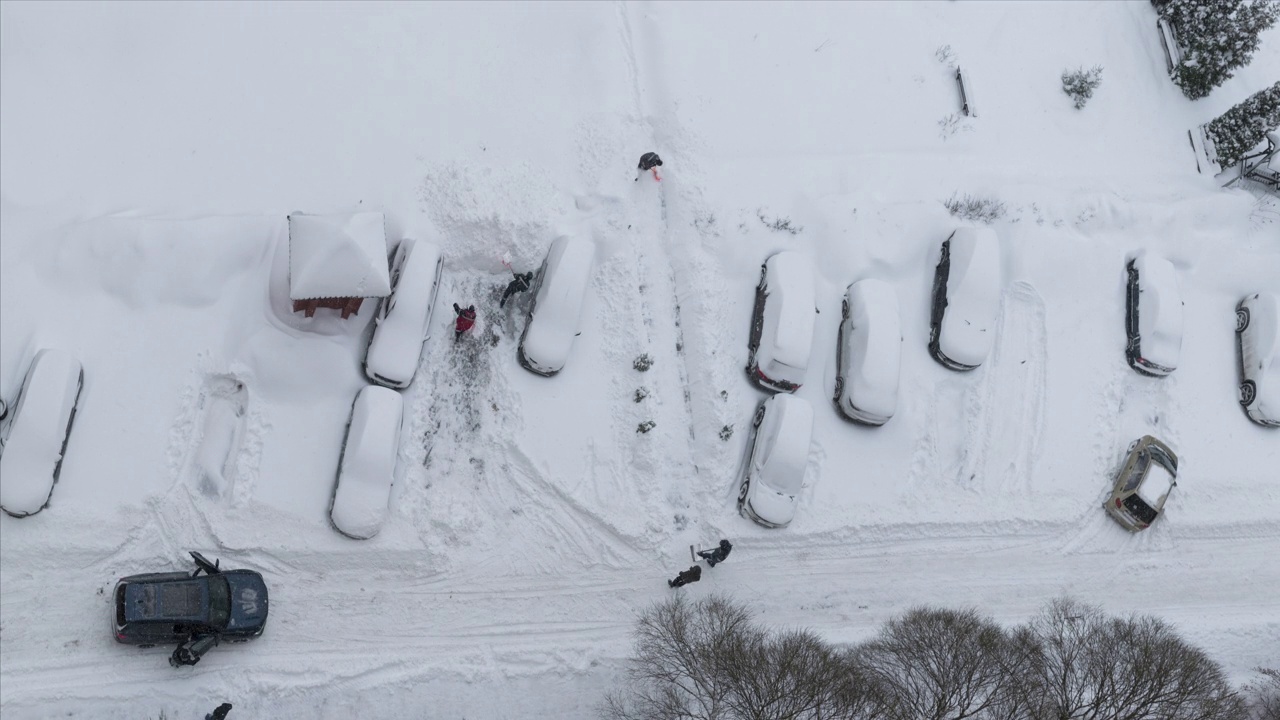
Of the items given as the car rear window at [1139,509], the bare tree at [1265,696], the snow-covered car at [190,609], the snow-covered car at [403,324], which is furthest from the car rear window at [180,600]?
the bare tree at [1265,696]

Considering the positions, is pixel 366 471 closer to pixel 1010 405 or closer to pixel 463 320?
pixel 463 320

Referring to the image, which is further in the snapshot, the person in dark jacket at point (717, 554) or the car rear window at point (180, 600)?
the person in dark jacket at point (717, 554)

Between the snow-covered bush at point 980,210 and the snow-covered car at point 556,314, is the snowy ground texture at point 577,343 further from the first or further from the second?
the snow-covered car at point 556,314

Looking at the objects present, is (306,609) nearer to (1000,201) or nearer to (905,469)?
(905,469)

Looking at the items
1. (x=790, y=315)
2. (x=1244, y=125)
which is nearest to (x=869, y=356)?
(x=790, y=315)

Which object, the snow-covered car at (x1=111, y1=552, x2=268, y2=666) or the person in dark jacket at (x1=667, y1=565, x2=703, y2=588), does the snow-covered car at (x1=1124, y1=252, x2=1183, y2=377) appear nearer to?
the person in dark jacket at (x1=667, y1=565, x2=703, y2=588)

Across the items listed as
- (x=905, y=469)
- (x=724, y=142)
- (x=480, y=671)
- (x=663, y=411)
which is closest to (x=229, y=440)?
(x=480, y=671)
